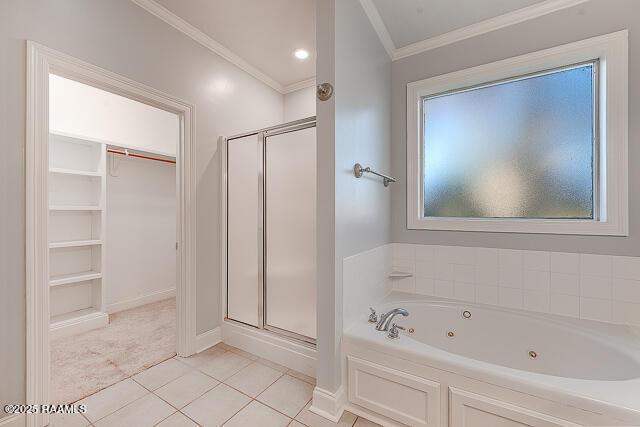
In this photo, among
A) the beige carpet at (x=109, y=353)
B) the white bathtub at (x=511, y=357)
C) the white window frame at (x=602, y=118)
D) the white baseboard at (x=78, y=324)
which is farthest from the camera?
the white baseboard at (x=78, y=324)

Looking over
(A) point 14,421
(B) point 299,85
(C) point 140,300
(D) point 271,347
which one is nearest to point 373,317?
(D) point 271,347

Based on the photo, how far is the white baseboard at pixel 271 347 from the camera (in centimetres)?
195

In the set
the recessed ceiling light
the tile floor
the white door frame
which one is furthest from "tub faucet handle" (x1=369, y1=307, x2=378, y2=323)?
the recessed ceiling light

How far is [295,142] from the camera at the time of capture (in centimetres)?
207

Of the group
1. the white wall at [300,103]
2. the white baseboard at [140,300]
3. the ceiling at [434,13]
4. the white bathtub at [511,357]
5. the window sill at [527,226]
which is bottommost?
the white baseboard at [140,300]

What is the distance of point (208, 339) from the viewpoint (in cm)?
233

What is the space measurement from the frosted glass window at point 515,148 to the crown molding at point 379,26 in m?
0.56

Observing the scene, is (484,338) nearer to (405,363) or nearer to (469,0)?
(405,363)

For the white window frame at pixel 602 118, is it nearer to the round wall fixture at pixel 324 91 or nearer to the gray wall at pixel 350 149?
the gray wall at pixel 350 149

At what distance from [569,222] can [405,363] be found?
59.3 inches

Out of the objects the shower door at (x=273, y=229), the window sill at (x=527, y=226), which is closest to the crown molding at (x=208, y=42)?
the shower door at (x=273, y=229)

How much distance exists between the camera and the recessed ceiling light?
101 inches

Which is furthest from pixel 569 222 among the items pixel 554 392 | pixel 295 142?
pixel 295 142

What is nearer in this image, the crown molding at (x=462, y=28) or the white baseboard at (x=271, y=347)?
the crown molding at (x=462, y=28)
